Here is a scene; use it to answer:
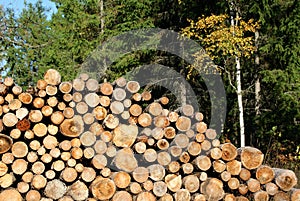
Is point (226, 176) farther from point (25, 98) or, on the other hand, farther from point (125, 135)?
point (25, 98)

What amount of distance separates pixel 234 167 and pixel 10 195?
265 centimetres

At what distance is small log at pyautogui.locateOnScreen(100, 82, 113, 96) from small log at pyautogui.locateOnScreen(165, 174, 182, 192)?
1.26 m

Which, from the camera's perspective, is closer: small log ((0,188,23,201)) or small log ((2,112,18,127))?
small log ((0,188,23,201))

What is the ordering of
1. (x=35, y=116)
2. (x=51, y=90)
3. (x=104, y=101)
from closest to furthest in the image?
(x=35, y=116) → (x=51, y=90) → (x=104, y=101)

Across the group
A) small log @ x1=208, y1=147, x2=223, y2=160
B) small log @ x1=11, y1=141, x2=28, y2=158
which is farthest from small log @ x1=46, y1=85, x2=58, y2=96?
small log @ x1=208, y1=147, x2=223, y2=160

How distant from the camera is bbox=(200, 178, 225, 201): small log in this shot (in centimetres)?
527

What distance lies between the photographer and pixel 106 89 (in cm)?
545

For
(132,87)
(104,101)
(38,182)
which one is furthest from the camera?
(132,87)

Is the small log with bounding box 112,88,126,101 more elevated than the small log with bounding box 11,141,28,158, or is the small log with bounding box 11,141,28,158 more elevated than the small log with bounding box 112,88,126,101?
the small log with bounding box 112,88,126,101

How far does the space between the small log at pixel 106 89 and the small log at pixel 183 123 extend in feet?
3.05

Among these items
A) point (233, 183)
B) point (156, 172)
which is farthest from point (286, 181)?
point (156, 172)

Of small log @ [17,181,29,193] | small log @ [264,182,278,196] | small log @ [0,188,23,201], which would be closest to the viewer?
small log @ [0,188,23,201]

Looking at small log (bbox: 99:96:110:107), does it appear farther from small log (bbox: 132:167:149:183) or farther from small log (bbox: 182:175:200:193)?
small log (bbox: 182:175:200:193)

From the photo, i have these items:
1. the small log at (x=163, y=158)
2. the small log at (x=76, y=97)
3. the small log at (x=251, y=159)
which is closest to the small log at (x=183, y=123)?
the small log at (x=163, y=158)
